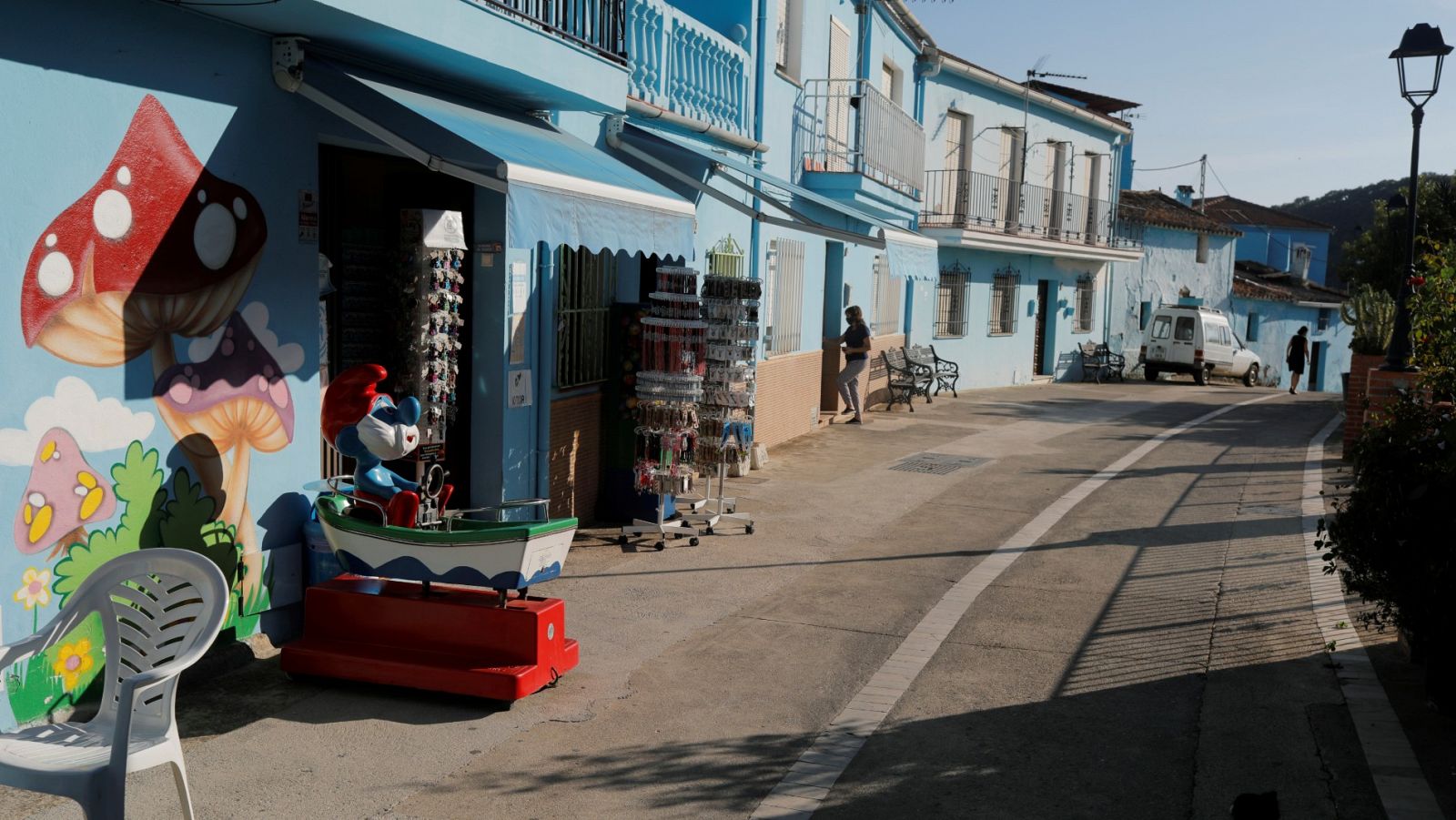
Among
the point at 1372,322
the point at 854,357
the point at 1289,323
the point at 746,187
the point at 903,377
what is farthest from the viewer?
the point at 1289,323

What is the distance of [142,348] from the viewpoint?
6.03m

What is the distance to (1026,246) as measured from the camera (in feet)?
90.3

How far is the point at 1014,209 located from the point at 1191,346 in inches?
281

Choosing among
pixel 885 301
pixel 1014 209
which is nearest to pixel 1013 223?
pixel 1014 209

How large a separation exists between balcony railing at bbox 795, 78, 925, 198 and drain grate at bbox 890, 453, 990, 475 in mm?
4130

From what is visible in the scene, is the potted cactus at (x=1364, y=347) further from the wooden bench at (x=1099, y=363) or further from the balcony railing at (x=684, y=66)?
the wooden bench at (x=1099, y=363)

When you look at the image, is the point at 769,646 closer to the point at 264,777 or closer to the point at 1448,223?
the point at 264,777

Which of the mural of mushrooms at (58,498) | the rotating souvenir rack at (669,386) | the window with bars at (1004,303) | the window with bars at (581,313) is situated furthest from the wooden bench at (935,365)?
the mural of mushrooms at (58,498)

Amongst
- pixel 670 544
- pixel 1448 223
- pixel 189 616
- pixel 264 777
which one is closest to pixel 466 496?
pixel 670 544

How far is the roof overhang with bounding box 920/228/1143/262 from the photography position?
2486 centimetres

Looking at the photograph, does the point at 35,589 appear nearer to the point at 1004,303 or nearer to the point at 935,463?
the point at 935,463

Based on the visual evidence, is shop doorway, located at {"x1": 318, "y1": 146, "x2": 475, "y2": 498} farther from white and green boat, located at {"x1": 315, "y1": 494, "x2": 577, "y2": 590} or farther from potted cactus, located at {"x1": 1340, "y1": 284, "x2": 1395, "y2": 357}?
potted cactus, located at {"x1": 1340, "y1": 284, "x2": 1395, "y2": 357}

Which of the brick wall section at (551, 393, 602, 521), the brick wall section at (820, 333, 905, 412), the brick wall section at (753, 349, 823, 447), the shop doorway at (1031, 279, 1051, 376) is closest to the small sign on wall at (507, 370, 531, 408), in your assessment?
the brick wall section at (551, 393, 602, 521)

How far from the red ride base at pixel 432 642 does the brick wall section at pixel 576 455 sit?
347cm
